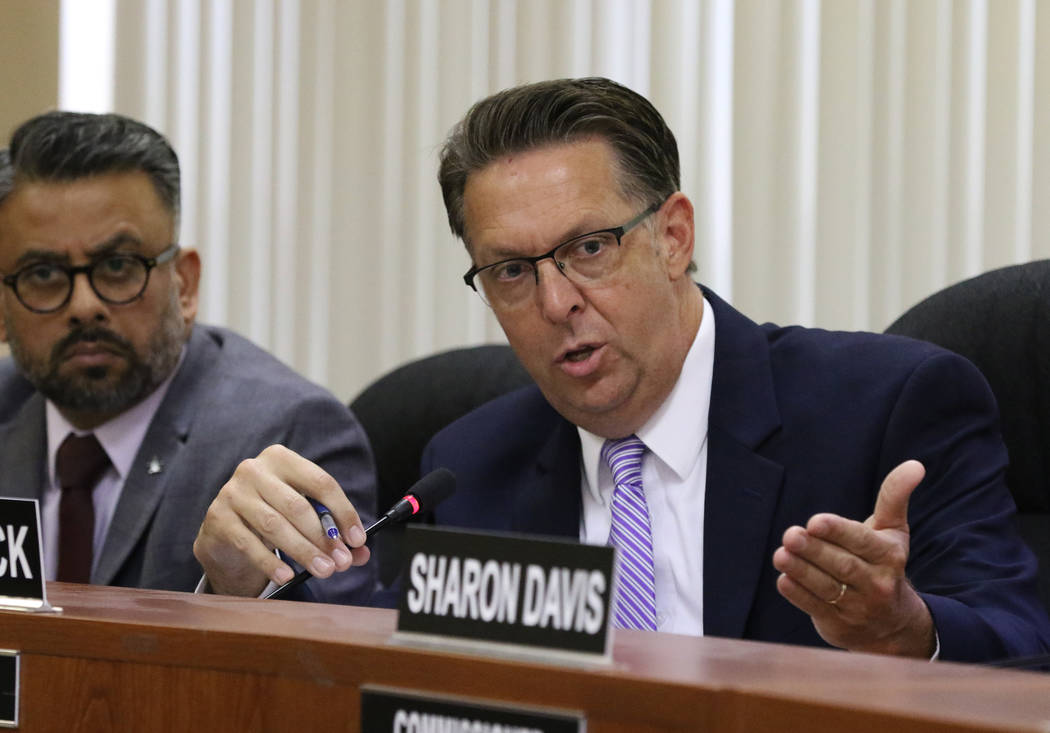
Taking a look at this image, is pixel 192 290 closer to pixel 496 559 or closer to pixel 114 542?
pixel 114 542

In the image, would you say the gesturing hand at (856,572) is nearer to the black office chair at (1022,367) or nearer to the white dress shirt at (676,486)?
the white dress shirt at (676,486)

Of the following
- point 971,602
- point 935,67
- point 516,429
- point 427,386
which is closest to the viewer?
point 971,602

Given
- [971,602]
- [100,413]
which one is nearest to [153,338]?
Answer: [100,413]

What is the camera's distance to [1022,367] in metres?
1.90

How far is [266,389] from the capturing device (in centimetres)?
232

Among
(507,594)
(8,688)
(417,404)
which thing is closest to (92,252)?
(417,404)

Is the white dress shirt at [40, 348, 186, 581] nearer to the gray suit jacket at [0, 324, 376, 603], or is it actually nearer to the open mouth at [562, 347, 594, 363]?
the gray suit jacket at [0, 324, 376, 603]

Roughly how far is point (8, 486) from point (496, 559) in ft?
5.77

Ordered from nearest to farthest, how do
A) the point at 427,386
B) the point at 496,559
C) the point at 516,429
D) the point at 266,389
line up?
the point at 496,559 → the point at 516,429 → the point at 266,389 → the point at 427,386

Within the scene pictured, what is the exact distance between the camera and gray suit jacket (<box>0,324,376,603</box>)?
2141 millimetres

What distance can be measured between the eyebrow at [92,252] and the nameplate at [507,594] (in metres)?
1.53

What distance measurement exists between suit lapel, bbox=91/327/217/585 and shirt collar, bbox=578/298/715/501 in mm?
765

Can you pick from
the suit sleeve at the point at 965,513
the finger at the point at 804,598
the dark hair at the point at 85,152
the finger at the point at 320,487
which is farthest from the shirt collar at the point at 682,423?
the dark hair at the point at 85,152

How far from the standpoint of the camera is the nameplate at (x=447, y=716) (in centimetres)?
78
